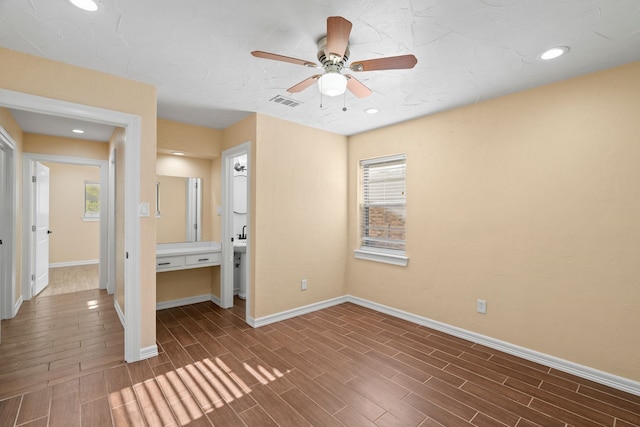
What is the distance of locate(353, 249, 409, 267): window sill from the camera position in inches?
148

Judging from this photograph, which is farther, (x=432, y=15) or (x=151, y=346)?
(x=151, y=346)

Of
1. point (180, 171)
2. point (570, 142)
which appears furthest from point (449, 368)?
point (180, 171)

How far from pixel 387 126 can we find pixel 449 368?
9.44ft

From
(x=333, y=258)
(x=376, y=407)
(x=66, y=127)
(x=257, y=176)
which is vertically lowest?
(x=376, y=407)

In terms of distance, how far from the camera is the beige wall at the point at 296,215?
11.5 feet

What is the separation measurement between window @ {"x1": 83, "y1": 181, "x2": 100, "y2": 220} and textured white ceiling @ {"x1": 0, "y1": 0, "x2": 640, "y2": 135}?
5785mm

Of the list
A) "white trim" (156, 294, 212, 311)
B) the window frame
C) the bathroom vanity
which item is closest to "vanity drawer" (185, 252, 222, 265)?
the bathroom vanity

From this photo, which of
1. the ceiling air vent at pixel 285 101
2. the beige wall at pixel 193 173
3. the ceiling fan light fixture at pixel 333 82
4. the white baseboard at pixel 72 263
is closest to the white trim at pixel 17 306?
the beige wall at pixel 193 173

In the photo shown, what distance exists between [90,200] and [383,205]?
707 cm

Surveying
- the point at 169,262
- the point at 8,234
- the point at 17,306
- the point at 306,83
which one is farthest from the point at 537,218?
the point at 17,306

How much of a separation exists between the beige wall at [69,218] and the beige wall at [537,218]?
24.4ft

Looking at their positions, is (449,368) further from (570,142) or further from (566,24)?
(566,24)

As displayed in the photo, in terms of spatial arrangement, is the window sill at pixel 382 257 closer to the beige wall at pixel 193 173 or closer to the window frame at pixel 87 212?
the beige wall at pixel 193 173

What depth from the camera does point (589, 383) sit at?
235 centimetres
